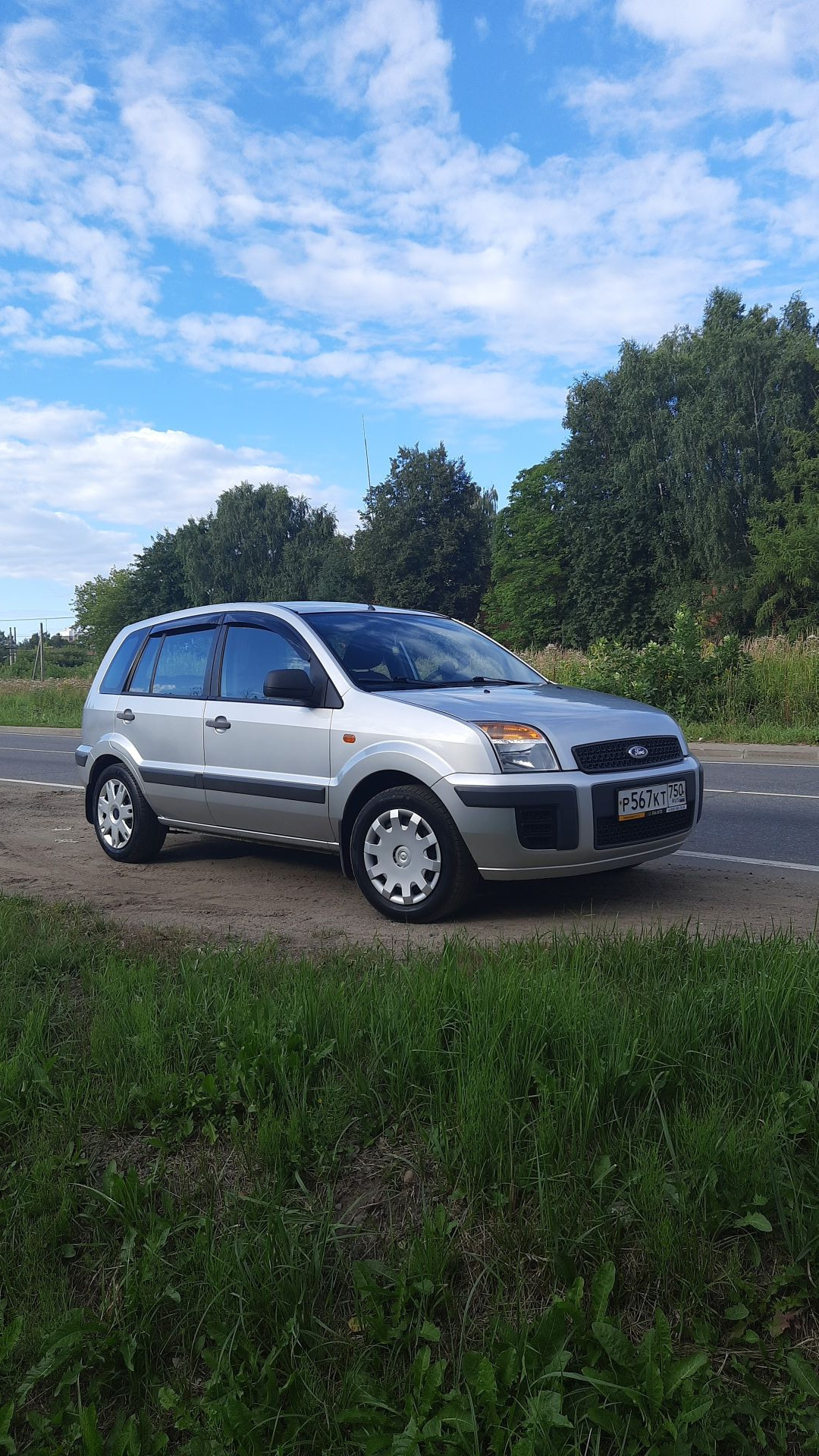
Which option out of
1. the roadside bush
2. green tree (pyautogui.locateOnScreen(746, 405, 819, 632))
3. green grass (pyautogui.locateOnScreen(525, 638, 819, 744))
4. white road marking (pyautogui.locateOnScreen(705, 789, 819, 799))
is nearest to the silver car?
white road marking (pyautogui.locateOnScreen(705, 789, 819, 799))

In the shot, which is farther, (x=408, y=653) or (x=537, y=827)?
(x=408, y=653)

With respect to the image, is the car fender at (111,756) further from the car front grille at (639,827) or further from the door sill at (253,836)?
the car front grille at (639,827)

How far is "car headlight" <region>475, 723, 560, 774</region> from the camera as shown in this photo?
17.0ft

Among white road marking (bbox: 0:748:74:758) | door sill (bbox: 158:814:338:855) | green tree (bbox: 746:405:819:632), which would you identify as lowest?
white road marking (bbox: 0:748:74:758)

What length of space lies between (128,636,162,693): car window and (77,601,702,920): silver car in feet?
0.04

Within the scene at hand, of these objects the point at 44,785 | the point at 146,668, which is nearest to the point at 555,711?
the point at 146,668

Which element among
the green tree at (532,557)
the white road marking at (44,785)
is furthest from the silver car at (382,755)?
the green tree at (532,557)

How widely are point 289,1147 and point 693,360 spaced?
5721 centimetres

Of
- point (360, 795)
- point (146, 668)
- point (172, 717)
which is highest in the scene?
point (146, 668)

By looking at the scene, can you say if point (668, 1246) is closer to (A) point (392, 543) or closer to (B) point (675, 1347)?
(B) point (675, 1347)

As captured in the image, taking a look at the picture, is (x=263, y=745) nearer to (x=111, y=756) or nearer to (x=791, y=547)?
(x=111, y=756)

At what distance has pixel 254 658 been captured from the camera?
21.6 ft

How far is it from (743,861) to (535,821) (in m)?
2.47

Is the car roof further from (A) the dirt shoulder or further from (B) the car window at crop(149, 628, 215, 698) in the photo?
(A) the dirt shoulder
